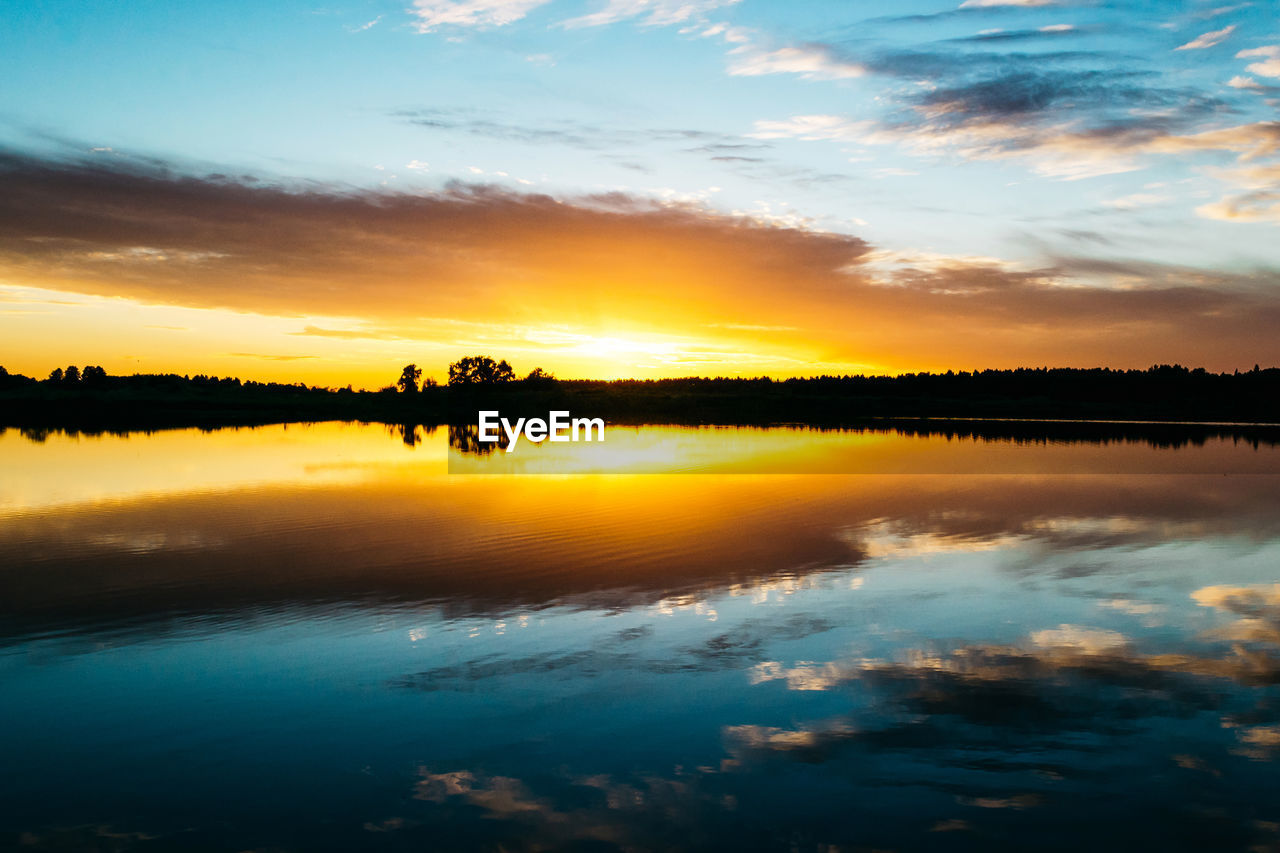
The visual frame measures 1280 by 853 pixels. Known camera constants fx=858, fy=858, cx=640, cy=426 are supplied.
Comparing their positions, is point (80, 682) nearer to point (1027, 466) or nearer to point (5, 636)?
point (5, 636)

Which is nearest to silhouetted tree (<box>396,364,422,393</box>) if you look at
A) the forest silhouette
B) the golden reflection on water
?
the forest silhouette

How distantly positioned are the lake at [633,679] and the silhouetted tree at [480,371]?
147 meters

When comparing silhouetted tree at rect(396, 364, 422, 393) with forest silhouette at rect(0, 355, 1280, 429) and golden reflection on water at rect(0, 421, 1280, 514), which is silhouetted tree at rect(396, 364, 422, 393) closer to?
forest silhouette at rect(0, 355, 1280, 429)

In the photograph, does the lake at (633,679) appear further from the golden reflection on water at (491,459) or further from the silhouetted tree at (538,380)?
the silhouetted tree at (538,380)

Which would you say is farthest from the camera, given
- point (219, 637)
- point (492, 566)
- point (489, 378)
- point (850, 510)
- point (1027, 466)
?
point (489, 378)

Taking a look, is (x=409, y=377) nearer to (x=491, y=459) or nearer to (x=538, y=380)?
(x=538, y=380)

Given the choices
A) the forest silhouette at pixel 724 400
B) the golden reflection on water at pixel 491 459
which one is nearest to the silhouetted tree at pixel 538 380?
the forest silhouette at pixel 724 400

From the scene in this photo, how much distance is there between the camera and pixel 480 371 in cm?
16700

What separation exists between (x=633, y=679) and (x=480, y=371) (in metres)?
162

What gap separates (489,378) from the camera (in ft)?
548

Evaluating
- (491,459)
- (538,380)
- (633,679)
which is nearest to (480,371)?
(538,380)

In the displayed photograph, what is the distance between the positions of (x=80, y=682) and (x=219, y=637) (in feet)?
5.39

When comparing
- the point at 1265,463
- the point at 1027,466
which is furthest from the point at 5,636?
the point at 1265,463

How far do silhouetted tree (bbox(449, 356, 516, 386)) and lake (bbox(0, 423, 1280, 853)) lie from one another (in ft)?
482
